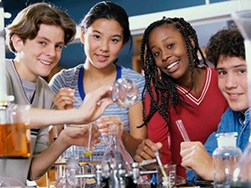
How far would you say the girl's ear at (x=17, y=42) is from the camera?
1.74 meters

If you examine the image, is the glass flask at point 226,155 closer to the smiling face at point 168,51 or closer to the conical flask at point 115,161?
the conical flask at point 115,161

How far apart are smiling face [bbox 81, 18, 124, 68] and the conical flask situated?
64cm

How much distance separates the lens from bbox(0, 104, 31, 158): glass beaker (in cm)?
101

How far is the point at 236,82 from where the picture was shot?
1699 mm

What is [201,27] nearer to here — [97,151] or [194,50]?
[194,50]

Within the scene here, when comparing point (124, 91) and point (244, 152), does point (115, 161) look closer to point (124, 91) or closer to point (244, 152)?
point (124, 91)

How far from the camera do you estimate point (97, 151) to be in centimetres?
190

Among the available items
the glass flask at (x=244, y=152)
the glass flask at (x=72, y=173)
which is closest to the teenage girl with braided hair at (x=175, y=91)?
the glass flask at (x=72, y=173)

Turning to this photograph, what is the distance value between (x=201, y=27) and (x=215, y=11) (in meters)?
0.54

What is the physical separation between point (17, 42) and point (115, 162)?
2.44 ft

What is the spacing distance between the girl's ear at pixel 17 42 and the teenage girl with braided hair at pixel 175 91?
587mm

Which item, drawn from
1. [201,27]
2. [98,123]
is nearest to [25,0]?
[201,27]

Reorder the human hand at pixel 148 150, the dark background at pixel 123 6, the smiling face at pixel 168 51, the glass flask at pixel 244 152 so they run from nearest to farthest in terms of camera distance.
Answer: the glass flask at pixel 244 152 → the human hand at pixel 148 150 → the smiling face at pixel 168 51 → the dark background at pixel 123 6

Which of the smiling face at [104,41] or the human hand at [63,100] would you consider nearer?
the human hand at [63,100]
